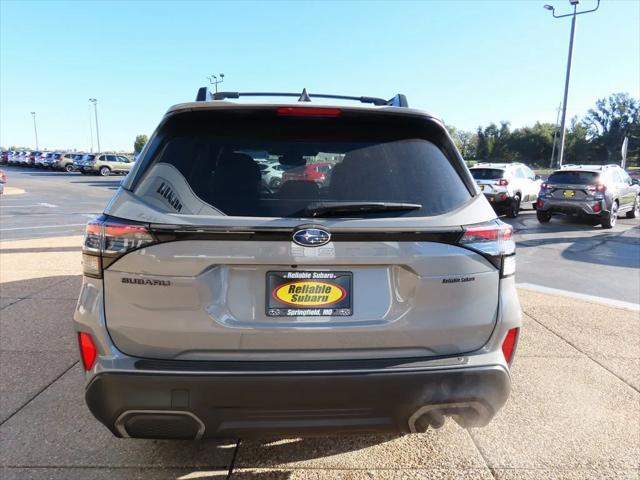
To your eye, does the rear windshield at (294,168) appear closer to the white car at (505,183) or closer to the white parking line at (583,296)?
the white parking line at (583,296)

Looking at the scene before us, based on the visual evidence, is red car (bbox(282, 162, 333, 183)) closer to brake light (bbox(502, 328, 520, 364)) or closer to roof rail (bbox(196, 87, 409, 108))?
roof rail (bbox(196, 87, 409, 108))

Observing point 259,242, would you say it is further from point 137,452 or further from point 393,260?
point 137,452

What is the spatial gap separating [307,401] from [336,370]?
18 centimetres

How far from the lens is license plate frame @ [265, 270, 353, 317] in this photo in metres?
1.99

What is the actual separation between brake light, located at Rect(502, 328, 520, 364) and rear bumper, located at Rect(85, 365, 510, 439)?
0.12m

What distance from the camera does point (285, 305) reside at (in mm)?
2004

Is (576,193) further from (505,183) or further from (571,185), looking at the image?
(505,183)

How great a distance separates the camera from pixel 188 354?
200 cm

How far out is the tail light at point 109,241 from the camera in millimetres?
1990

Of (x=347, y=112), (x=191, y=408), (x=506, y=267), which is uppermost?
(x=347, y=112)

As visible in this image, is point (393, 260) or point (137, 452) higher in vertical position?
point (393, 260)

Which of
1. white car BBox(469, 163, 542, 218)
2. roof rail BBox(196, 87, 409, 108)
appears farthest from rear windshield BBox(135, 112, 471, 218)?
white car BBox(469, 163, 542, 218)

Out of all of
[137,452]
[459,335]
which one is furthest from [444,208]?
[137,452]

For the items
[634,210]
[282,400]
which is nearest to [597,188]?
[634,210]
